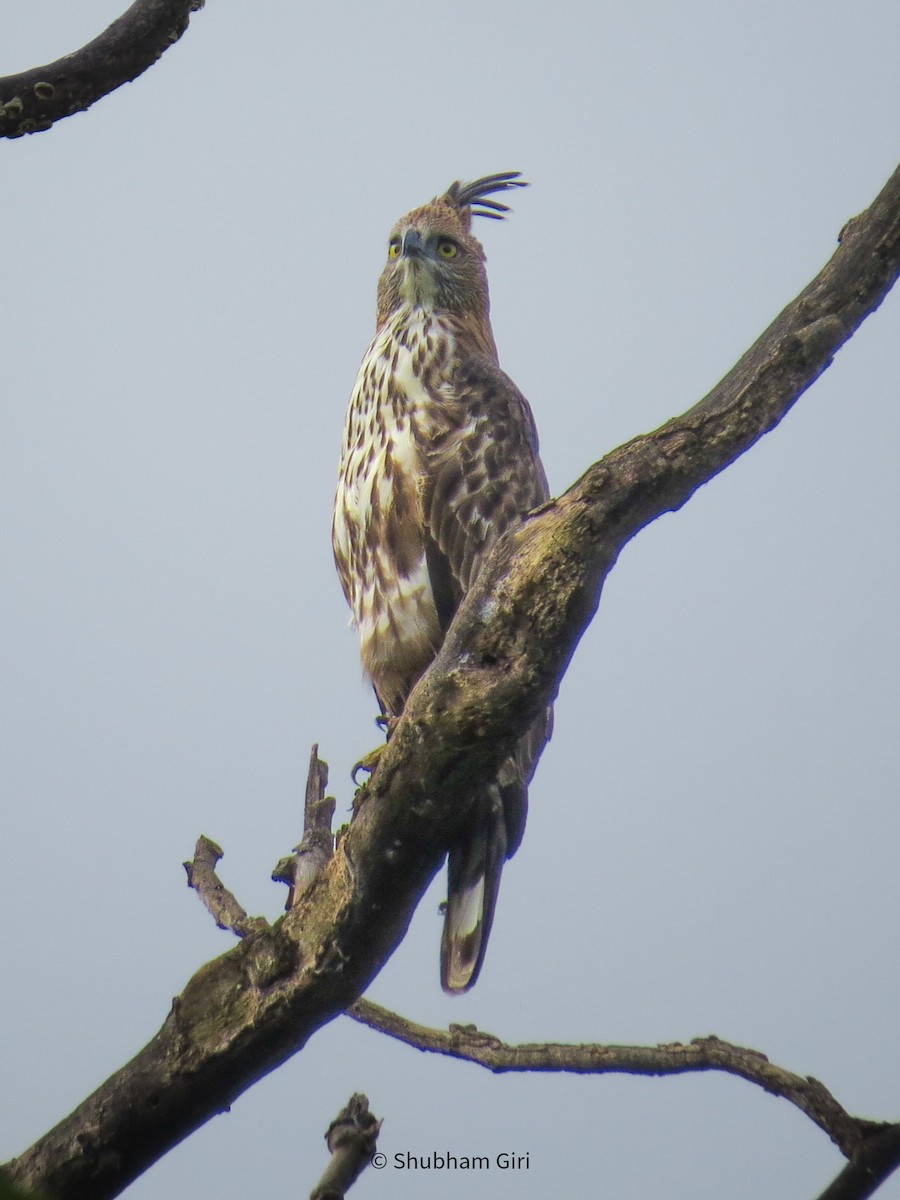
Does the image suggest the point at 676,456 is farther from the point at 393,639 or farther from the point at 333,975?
the point at 393,639

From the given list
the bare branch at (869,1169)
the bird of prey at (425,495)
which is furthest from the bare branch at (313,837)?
the bare branch at (869,1169)

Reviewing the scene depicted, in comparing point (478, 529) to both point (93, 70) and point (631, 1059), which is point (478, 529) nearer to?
point (631, 1059)

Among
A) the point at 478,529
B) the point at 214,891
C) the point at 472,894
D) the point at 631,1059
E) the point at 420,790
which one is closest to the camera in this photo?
the point at 420,790

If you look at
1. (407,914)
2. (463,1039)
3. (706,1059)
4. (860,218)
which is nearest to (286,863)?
(463,1039)

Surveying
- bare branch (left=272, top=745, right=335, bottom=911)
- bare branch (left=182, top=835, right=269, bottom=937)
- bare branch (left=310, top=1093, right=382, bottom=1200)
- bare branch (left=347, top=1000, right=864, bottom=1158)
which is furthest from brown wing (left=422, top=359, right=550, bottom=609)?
bare branch (left=310, top=1093, right=382, bottom=1200)

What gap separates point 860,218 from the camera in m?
2.84

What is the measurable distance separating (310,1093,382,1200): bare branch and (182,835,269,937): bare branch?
0.94 m

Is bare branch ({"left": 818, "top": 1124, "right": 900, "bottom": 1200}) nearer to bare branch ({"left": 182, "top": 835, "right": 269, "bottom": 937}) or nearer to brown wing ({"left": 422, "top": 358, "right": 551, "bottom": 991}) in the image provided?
brown wing ({"left": 422, "top": 358, "right": 551, "bottom": 991})

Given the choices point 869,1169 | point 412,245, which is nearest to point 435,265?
point 412,245

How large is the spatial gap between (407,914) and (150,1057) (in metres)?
0.62

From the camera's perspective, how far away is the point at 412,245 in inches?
216

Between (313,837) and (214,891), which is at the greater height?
(313,837)

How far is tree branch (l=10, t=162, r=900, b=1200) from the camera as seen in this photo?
2.57 metres

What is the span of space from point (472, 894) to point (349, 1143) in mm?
986
